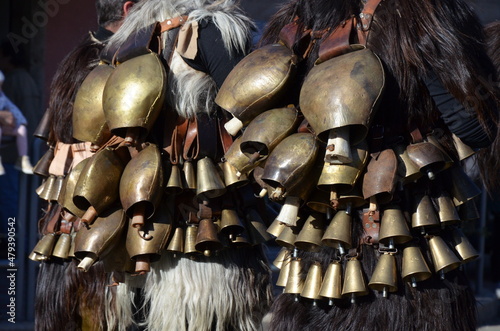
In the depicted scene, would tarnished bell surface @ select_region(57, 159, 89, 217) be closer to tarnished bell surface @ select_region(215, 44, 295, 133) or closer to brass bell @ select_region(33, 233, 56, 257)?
brass bell @ select_region(33, 233, 56, 257)

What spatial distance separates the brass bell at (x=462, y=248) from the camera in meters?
2.24

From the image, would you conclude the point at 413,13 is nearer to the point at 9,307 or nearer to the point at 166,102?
the point at 166,102

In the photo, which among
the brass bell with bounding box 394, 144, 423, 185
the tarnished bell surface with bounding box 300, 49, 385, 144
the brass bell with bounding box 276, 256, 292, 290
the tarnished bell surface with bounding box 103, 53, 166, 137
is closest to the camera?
the tarnished bell surface with bounding box 300, 49, 385, 144

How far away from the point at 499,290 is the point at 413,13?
3892 millimetres

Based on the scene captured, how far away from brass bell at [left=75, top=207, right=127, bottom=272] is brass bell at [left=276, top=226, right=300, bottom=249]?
2.02 feet

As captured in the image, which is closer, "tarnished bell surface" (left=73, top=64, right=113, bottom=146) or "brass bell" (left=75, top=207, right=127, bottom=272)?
"brass bell" (left=75, top=207, right=127, bottom=272)

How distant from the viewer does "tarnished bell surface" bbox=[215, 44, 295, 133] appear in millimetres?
2285

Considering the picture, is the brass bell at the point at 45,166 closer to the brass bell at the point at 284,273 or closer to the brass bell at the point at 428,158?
the brass bell at the point at 284,273

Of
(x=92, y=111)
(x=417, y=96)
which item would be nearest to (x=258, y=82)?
(x=417, y=96)

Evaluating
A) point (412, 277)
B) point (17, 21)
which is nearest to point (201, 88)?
point (412, 277)

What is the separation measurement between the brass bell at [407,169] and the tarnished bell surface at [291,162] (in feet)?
0.72

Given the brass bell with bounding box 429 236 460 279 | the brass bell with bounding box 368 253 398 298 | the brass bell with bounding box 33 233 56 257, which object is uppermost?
the brass bell with bounding box 429 236 460 279

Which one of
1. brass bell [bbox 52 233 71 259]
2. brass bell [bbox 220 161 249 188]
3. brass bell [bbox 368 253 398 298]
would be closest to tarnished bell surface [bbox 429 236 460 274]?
brass bell [bbox 368 253 398 298]

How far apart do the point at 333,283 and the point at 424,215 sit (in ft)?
0.98
